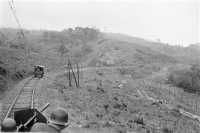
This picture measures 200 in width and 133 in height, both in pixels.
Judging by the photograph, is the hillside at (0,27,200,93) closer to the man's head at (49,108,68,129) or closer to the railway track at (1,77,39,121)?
the railway track at (1,77,39,121)

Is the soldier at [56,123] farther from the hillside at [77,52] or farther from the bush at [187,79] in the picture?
the bush at [187,79]

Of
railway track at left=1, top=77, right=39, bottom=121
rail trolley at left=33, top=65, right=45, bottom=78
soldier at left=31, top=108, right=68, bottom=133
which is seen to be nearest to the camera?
soldier at left=31, top=108, right=68, bottom=133

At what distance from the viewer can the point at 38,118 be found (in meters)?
7.14

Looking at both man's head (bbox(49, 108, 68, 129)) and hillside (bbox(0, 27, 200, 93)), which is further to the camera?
hillside (bbox(0, 27, 200, 93))

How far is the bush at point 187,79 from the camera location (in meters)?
38.4

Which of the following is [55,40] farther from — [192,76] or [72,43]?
[192,76]

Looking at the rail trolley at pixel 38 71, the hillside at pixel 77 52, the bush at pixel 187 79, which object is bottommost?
the bush at pixel 187 79

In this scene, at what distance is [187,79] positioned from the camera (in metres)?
39.0

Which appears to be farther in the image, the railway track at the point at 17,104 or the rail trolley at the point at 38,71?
the rail trolley at the point at 38,71

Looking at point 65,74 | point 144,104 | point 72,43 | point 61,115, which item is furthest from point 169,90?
point 72,43

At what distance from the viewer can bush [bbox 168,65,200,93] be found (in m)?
38.4

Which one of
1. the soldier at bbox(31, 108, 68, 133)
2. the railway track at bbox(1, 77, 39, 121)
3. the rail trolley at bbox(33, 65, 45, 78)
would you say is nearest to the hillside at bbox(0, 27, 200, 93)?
the rail trolley at bbox(33, 65, 45, 78)

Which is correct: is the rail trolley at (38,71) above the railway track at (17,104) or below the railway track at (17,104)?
above

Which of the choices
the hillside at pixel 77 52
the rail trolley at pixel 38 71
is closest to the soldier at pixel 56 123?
the rail trolley at pixel 38 71
